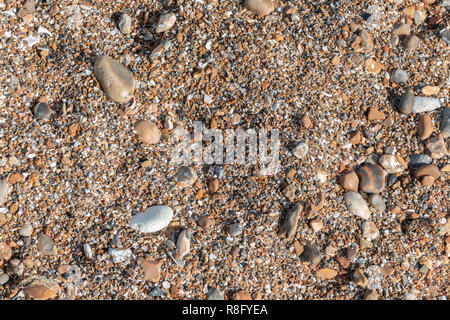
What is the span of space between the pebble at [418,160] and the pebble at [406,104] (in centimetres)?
23

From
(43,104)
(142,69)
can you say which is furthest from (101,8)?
(43,104)

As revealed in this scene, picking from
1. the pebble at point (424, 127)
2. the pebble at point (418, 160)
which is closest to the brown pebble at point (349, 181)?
the pebble at point (418, 160)

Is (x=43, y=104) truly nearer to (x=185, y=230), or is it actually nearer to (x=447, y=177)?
(x=185, y=230)

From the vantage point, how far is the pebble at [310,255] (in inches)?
82.8

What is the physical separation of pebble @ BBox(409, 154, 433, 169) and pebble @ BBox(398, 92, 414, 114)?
0.23 metres

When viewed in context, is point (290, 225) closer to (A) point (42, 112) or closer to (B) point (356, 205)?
(B) point (356, 205)

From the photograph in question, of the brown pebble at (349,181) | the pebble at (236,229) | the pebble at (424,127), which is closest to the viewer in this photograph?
the pebble at (236,229)

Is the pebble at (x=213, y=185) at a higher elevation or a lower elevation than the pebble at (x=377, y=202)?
higher

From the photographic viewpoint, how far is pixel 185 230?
82.7 inches

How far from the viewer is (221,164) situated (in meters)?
2.21

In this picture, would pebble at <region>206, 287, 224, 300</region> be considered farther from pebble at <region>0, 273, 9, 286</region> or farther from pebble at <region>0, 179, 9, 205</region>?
pebble at <region>0, 179, 9, 205</region>

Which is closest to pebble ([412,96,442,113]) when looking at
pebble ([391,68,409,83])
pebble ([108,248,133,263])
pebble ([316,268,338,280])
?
pebble ([391,68,409,83])

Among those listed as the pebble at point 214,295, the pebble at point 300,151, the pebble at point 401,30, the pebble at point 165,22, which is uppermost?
the pebble at point 165,22

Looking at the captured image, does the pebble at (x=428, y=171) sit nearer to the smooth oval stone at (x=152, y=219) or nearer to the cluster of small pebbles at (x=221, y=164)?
the cluster of small pebbles at (x=221, y=164)
